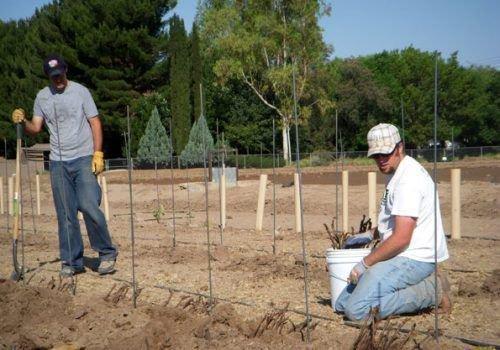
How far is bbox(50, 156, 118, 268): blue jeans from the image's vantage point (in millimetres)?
4613

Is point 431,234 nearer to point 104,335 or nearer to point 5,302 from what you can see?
point 104,335

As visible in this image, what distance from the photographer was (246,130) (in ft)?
119

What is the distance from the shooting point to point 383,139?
3.20m

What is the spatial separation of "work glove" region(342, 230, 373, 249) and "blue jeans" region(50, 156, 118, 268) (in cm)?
200

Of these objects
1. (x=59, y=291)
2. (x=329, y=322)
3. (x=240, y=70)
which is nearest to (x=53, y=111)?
(x=59, y=291)

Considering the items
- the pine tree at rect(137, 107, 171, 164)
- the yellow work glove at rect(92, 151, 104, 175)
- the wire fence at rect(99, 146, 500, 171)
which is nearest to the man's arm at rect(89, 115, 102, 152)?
the yellow work glove at rect(92, 151, 104, 175)

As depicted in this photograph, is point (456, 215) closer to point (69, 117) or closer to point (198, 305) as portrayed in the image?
point (198, 305)

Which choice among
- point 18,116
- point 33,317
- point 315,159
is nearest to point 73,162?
point 18,116

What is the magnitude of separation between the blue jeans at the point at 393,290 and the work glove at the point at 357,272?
0.02 metres

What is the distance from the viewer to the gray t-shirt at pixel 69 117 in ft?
15.2

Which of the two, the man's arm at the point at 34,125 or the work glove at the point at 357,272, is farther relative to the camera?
the man's arm at the point at 34,125

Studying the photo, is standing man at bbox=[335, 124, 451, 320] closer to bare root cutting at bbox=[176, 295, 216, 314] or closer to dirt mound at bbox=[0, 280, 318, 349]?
dirt mound at bbox=[0, 280, 318, 349]

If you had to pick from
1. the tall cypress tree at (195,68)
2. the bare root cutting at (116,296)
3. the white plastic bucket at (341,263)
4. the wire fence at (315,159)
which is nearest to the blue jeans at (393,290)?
the white plastic bucket at (341,263)

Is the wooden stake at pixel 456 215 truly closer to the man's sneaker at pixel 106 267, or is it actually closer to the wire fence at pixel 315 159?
the man's sneaker at pixel 106 267
